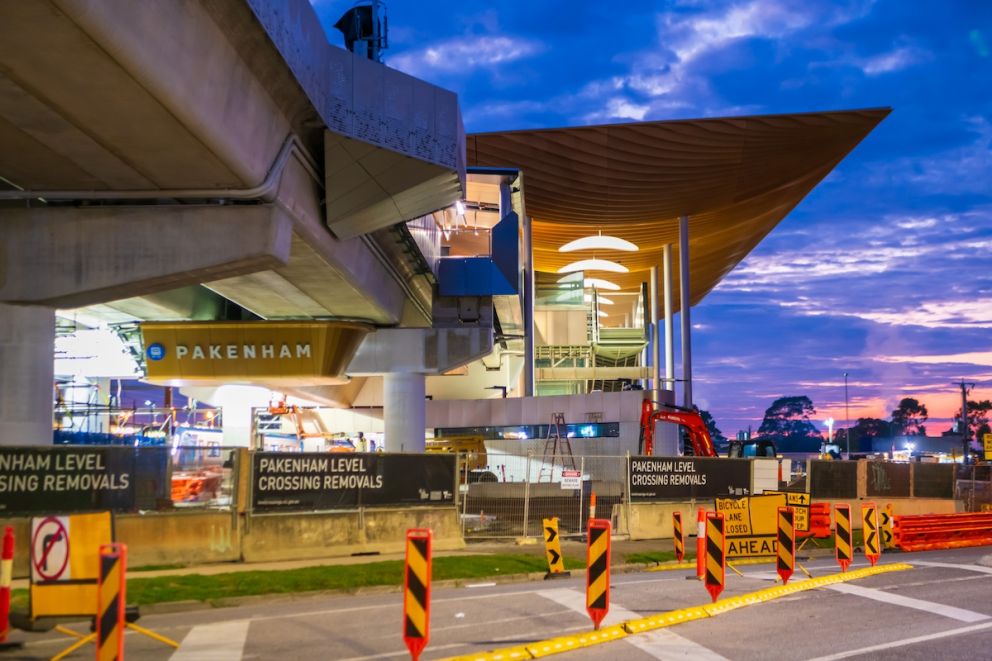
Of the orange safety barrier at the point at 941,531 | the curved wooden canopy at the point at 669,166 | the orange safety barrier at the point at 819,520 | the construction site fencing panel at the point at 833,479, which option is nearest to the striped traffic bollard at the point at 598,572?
the orange safety barrier at the point at 819,520

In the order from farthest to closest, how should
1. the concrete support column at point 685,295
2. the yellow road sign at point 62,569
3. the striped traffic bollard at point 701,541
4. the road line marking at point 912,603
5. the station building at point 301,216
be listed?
the concrete support column at point 685,295, the station building at point 301,216, the striped traffic bollard at point 701,541, the road line marking at point 912,603, the yellow road sign at point 62,569

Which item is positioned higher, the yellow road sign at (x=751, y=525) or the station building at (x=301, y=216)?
the station building at (x=301, y=216)

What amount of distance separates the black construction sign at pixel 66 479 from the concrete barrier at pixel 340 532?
8.52ft

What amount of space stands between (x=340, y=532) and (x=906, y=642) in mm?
11848

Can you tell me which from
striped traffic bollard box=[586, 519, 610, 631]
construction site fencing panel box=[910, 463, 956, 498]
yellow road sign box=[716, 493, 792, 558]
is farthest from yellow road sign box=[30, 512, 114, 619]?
construction site fencing panel box=[910, 463, 956, 498]

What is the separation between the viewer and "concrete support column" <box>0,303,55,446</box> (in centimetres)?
1950

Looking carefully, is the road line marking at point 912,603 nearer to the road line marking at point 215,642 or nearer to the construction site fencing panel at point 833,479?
the road line marking at point 215,642

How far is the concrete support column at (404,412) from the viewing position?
40812mm

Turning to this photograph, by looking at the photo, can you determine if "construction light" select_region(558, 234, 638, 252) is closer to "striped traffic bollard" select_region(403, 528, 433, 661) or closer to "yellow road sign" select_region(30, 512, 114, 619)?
"striped traffic bollard" select_region(403, 528, 433, 661)

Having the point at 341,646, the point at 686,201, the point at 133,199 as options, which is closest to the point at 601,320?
the point at 686,201

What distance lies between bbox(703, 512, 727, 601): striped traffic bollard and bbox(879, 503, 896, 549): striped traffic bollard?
11661 mm

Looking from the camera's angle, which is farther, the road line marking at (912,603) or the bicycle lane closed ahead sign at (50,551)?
the road line marking at (912,603)

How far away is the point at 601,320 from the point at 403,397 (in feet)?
282


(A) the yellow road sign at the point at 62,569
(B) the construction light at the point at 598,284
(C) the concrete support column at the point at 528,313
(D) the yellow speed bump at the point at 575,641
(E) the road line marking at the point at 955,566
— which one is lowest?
(E) the road line marking at the point at 955,566
